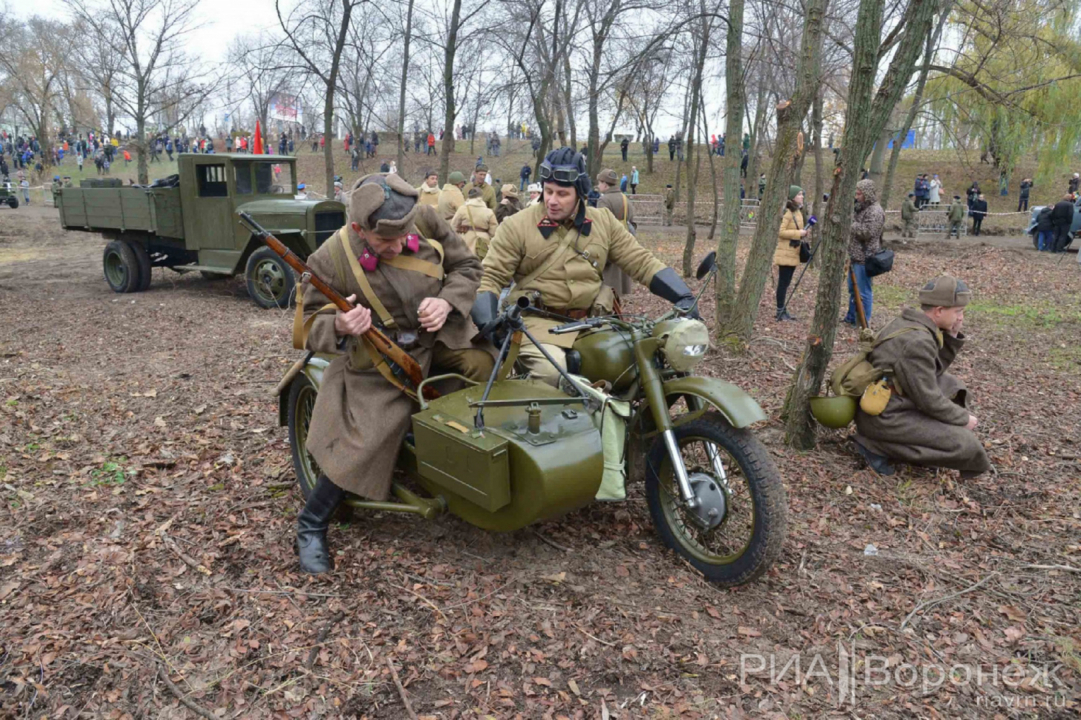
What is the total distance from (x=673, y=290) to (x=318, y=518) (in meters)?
2.00

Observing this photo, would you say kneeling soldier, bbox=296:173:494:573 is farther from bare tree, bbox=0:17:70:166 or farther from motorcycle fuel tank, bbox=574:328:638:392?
bare tree, bbox=0:17:70:166

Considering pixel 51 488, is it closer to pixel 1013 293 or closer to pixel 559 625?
pixel 559 625

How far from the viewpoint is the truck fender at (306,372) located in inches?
153

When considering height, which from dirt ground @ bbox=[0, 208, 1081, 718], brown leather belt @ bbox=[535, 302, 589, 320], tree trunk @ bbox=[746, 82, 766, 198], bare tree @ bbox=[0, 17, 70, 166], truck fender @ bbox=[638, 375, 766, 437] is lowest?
dirt ground @ bbox=[0, 208, 1081, 718]

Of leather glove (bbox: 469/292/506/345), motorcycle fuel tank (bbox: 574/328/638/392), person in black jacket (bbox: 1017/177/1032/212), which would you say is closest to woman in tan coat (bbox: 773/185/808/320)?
motorcycle fuel tank (bbox: 574/328/638/392)

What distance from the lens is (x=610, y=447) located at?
3.33m

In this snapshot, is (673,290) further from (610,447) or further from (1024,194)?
(1024,194)

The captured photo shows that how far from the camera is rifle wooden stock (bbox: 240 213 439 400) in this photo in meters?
3.17

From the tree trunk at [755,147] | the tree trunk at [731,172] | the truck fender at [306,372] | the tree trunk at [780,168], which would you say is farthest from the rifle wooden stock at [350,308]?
the tree trunk at [755,147]

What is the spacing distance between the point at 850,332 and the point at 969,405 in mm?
3024

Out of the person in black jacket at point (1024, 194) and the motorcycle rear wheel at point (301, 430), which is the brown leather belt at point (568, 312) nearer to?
the motorcycle rear wheel at point (301, 430)

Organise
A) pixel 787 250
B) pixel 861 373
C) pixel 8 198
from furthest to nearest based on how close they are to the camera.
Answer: pixel 8 198
pixel 787 250
pixel 861 373

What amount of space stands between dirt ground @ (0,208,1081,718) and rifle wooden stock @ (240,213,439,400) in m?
0.81

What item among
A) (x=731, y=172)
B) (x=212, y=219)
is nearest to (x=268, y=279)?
(x=212, y=219)
